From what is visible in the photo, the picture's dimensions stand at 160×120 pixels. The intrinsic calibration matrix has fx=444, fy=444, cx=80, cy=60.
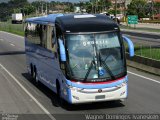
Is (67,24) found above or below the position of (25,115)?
above

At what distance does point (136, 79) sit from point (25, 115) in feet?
26.3

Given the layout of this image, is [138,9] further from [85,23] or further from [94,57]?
[94,57]

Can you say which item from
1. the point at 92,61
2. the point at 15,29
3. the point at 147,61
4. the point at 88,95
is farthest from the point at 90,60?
the point at 15,29

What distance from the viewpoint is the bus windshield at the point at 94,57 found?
12734mm

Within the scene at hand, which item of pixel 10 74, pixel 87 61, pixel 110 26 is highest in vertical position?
pixel 110 26

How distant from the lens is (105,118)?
11.7m

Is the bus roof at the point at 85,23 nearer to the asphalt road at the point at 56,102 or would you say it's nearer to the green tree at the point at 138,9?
the asphalt road at the point at 56,102

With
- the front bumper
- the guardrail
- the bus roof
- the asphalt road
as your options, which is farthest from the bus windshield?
the guardrail

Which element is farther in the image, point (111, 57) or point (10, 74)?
point (10, 74)

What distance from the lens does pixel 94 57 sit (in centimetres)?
1284

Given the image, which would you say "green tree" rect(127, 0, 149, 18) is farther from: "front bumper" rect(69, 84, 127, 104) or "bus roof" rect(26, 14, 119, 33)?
"front bumper" rect(69, 84, 127, 104)

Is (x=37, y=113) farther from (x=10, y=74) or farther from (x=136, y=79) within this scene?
(x=10, y=74)

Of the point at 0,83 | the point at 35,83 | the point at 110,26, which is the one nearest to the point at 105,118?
the point at 110,26

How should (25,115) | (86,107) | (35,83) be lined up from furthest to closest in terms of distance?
(35,83), (86,107), (25,115)
